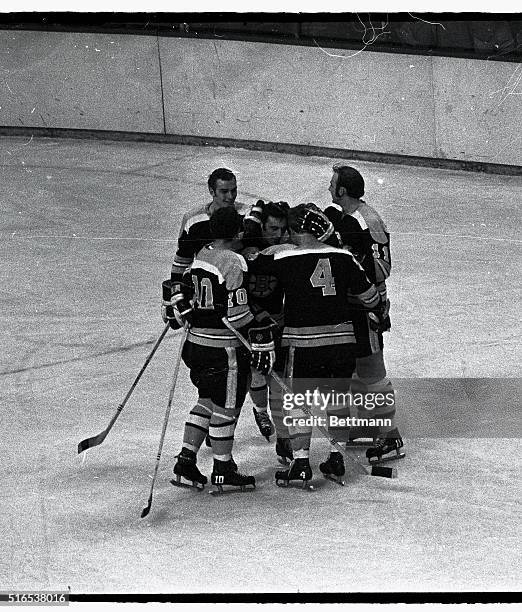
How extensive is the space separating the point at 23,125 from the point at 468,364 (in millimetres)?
5985

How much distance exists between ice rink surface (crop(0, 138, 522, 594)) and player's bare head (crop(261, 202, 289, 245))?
1267 mm

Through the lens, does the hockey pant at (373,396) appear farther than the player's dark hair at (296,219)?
Yes

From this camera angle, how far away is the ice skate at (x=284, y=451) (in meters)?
7.26

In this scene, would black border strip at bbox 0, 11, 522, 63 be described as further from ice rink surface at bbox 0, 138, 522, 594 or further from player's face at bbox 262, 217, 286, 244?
player's face at bbox 262, 217, 286, 244

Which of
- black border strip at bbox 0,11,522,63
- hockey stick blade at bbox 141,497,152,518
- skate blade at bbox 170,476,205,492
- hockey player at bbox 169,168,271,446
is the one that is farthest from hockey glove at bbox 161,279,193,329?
black border strip at bbox 0,11,522,63

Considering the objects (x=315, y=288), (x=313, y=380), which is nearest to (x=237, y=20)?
(x=315, y=288)

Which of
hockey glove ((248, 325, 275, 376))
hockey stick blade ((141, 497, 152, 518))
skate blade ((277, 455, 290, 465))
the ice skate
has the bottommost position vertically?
hockey stick blade ((141, 497, 152, 518))

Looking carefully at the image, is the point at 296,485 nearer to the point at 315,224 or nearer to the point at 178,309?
the point at 178,309

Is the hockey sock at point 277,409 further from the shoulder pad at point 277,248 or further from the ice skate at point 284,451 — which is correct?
the shoulder pad at point 277,248

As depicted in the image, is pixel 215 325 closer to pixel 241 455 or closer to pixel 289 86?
pixel 241 455

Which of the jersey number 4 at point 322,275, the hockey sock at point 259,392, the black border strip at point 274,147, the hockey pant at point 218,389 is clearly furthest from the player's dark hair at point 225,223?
the black border strip at point 274,147

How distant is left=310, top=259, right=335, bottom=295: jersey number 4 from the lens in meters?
6.74

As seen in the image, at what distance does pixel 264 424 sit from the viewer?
7.58 m

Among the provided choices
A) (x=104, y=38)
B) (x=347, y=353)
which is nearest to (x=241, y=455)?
(x=347, y=353)
